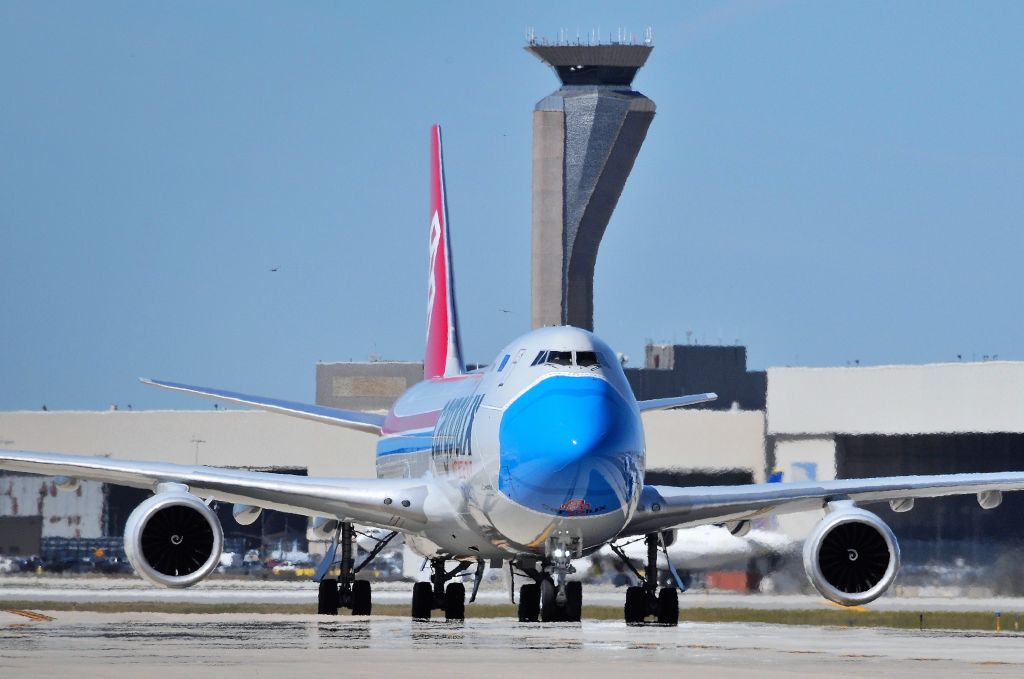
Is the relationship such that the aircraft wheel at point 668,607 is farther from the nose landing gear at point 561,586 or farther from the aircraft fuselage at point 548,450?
the nose landing gear at point 561,586

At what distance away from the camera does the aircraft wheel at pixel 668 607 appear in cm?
3600

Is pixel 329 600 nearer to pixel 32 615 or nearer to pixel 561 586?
pixel 32 615

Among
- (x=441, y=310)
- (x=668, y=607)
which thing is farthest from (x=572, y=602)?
(x=441, y=310)

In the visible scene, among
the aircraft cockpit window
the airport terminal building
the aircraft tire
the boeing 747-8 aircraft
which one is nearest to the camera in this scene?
the boeing 747-8 aircraft

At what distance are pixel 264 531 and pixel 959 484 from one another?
75808 millimetres

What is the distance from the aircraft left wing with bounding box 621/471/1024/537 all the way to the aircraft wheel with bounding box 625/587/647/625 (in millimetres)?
1787

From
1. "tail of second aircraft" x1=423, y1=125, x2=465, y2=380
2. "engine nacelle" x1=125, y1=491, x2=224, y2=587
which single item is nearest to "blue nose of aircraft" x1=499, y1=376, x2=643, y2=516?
"engine nacelle" x1=125, y1=491, x2=224, y2=587

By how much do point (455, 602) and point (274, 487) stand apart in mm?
6838

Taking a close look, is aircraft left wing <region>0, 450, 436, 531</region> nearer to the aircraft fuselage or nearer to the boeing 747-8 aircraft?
the boeing 747-8 aircraft

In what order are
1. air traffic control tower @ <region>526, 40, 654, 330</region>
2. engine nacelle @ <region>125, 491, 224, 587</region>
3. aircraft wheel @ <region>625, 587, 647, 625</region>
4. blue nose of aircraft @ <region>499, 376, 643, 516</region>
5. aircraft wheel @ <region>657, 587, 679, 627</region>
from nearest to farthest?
blue nose of aircraft @ <region>499, 376, 643, 516</region>, engine nacelle @ <region>125, 491, 224, 587</region>, aircraft wheel @ <region>657, 587, 679, 627</region>, aircraft wheel @ <region>625, 587, 647, 625</region>, air traffic control tower @ <region>526, 40, 654, 330</region>


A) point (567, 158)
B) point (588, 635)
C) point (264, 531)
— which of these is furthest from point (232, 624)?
point (567, 158)

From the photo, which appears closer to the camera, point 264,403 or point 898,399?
point 264,403

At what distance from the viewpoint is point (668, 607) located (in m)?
36.2

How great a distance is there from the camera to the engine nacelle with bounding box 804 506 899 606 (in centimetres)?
3341
